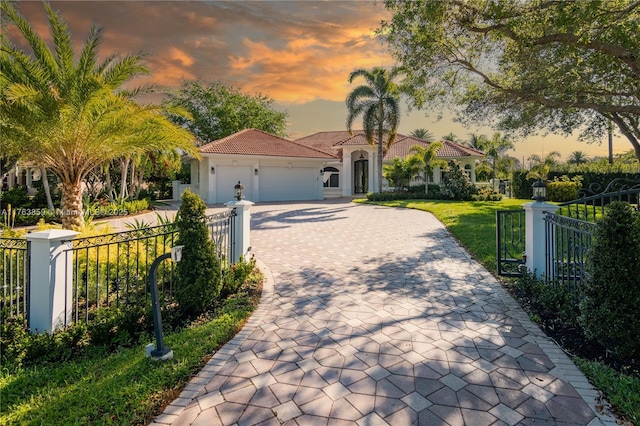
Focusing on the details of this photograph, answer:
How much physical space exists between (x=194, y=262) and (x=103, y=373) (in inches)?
63.2

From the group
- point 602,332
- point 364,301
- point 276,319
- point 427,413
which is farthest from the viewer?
point 364,301

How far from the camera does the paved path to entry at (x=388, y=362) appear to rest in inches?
113

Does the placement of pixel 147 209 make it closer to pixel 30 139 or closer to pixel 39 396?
pixel 30 139

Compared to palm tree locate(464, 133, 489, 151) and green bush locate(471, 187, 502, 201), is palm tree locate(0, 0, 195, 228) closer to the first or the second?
green bush locate(471, 187, 502, 201)

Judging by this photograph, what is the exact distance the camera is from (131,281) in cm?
591

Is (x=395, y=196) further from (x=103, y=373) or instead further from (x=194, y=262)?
(x=103, y=373)

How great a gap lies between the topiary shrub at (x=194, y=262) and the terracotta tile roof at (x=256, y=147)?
1872 centimetres

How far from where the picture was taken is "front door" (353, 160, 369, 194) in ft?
106

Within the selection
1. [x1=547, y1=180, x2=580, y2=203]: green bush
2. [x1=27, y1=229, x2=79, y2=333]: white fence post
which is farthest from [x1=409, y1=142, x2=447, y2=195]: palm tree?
[x1=27, y1=229, x2=79, y2=333]: white fence post

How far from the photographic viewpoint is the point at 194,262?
15.7ft

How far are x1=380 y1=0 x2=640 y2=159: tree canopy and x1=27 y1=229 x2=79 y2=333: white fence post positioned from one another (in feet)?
31.5

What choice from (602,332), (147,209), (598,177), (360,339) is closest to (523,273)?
(602,332)

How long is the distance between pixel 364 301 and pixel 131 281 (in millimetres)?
3827

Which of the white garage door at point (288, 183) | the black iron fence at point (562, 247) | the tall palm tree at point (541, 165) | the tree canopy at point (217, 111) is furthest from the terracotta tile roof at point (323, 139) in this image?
the black iron fence at point (562, 247)
